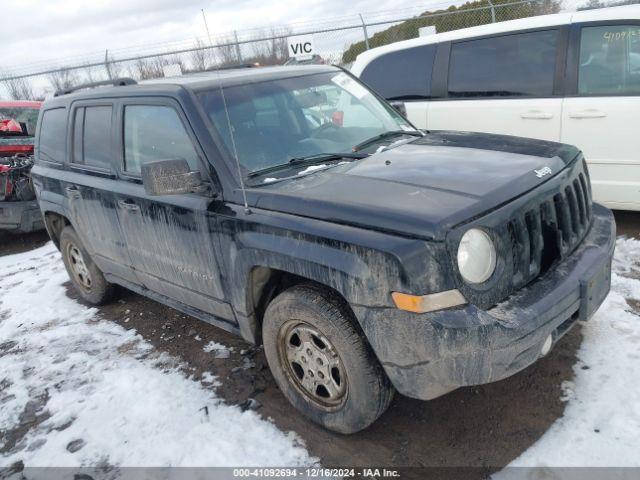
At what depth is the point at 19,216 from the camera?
7.21 m

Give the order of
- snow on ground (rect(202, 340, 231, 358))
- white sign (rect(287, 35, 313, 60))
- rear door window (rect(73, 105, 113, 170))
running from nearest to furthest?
snow on ground (rect(202, 340, 231, 358))
rear door window (rect(73, 105, 113, 170))
white sign (rect(287, 35, 313, 60))

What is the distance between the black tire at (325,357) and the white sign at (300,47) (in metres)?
10.7

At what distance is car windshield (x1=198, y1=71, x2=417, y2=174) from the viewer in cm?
316

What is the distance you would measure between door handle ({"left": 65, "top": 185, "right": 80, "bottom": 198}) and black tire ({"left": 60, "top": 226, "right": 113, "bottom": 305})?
502 mm

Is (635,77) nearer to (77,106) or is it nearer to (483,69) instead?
(483,69)

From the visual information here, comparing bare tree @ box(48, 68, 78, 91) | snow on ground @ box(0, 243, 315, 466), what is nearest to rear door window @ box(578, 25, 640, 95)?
snow on ground @ box(0, 243, 315, 466)

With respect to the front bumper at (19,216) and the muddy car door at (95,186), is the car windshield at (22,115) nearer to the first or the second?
the front bumper at (19,216)

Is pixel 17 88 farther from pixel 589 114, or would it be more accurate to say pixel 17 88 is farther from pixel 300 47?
pixel 589 114

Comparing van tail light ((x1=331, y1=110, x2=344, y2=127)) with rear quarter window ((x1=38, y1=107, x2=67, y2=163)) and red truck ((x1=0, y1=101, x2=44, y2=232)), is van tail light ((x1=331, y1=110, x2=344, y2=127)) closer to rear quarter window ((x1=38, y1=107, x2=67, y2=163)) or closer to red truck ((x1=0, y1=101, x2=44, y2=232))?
rear quarter window ((x1=38, y1=107, x2=67, y2=163))

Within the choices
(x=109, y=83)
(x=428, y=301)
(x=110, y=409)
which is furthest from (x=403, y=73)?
(x=110, y=409)

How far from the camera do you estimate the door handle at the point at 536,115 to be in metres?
4.96

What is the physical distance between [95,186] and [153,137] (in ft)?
2.86

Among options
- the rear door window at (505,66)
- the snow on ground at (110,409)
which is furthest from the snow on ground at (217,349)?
the rear door window at (505,66)

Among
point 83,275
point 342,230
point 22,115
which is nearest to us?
point 342,230
